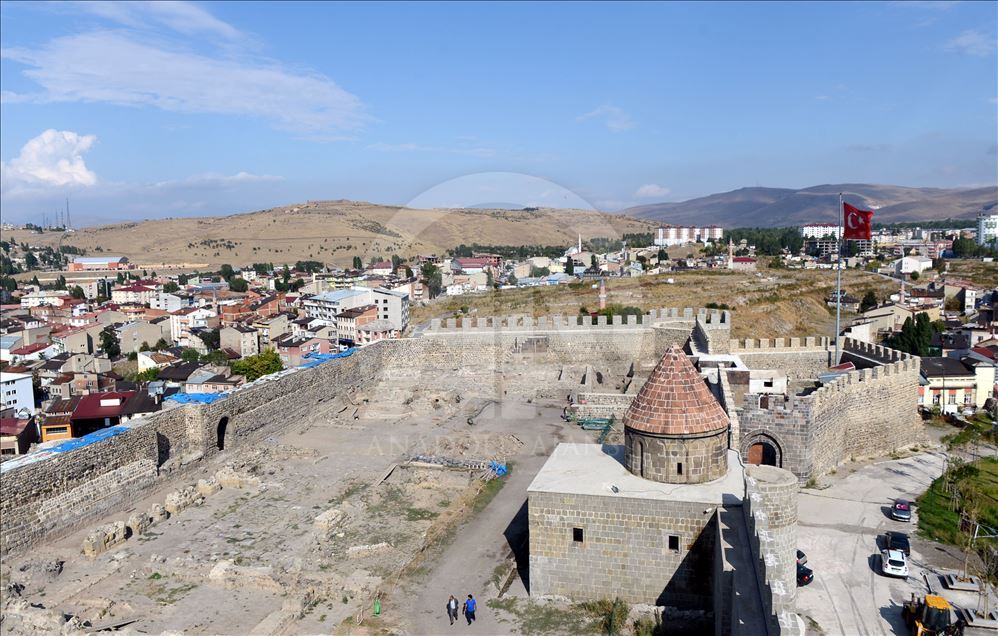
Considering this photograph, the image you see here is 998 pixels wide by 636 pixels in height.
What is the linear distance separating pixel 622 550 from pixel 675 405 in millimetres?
1999

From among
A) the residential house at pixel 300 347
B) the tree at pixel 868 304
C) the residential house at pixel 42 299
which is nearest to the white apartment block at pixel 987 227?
the tree at pixel 868 304

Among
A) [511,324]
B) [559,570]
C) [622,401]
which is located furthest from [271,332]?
[559,570]

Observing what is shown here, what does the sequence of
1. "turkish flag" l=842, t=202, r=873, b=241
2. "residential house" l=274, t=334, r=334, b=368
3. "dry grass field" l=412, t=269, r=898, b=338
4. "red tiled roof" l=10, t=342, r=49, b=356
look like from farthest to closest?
"red tiled roof" l=10, t=342, r=49, b=356
"residential house" l=274, t=334, r=334, b=368
"dry grass field" l=412, t=269, r=898, b=338
"turkish flag" l=842, t=202, r=873, b=241

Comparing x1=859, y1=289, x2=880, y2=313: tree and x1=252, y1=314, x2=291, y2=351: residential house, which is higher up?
x1=859, y1=289, x2=880, y2=313: tree

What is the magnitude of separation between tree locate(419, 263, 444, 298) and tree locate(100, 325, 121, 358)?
22118mm

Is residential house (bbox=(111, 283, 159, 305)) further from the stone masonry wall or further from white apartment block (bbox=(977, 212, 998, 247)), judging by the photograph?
white apartment block (bbox=(977, 212, 998, 247))

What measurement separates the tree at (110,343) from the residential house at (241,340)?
26.2ft

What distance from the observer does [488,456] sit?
15.6 meters

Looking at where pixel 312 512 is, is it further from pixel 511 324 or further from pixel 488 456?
pixel 511 324

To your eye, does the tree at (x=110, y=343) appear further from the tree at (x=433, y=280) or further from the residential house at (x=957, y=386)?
the residential house at (x=957, y=386)

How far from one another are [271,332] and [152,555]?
1521 inches

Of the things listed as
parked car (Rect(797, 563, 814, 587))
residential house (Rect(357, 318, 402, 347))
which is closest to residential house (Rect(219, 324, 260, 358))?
residential house (Rect(357, 318, 402, 347))

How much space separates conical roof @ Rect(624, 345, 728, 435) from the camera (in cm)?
910

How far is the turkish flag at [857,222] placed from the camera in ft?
61.6
